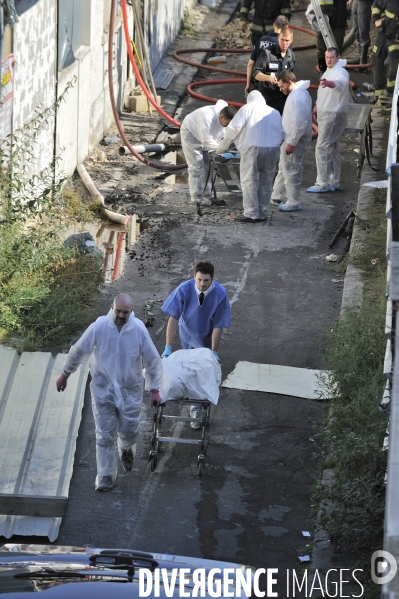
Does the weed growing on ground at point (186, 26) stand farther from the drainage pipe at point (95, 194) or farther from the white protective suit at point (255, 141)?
the white protective suit at point (255, 141)

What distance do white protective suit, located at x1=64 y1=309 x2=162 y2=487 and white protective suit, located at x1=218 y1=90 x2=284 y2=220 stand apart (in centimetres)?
566

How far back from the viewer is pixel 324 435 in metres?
7.97

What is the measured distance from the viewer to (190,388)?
7.45 meters

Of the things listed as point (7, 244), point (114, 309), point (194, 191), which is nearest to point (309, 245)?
point (194, 191)

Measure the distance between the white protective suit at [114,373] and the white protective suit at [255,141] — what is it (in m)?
5.66

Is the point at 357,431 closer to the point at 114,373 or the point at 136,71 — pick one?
the point at 114,373

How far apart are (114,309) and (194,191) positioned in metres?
6.50

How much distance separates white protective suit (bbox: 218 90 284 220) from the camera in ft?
40.2

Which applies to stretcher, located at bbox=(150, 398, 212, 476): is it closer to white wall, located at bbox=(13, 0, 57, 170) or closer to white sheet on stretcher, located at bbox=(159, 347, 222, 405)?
white sheet on stretcher, located at bbox=(159, 347, 222, 405)

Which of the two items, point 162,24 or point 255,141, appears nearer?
point 255,141

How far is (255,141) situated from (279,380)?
4.23m

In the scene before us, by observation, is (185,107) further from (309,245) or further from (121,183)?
(309,245)

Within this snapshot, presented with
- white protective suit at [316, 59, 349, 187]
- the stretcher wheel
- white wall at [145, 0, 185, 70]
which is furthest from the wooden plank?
white wall at [145, 0, 185, 70]

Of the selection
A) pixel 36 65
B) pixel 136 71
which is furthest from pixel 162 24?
pixel 36 65
